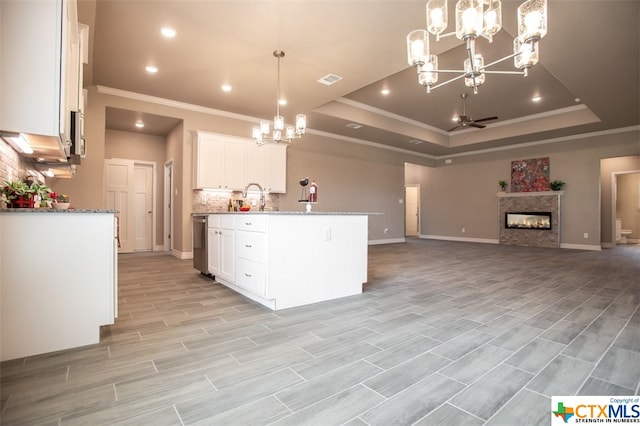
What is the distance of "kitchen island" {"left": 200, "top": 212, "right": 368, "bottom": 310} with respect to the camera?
283cm

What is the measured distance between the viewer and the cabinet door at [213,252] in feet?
12.8

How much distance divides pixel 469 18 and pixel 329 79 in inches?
115

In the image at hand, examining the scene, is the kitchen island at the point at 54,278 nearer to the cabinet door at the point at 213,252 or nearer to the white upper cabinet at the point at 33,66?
the white upper cabinet at the point at 33,66

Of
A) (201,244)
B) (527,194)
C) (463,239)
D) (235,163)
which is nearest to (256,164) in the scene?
(235,163)

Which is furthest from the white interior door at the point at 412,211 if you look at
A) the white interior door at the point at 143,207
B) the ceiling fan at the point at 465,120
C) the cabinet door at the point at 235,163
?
the white interior door at the point at 143,207

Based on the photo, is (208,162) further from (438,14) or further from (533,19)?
(533,19)

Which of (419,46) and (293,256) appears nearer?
(419,46)

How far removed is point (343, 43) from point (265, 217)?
2.55 metres

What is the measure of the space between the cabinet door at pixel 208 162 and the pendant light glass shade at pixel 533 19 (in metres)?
5.23

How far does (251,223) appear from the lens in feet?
10.1

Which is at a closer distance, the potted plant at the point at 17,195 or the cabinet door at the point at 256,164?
the potted plant at the point at 17,195

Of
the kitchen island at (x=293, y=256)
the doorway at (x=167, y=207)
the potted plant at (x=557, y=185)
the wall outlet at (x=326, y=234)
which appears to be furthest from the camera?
the potted plant at (x=557, y=185)

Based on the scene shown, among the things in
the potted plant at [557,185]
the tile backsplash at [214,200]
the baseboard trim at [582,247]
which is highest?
Result: the potted plant at [557,185]

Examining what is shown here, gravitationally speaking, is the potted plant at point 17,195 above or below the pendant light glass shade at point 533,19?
below
